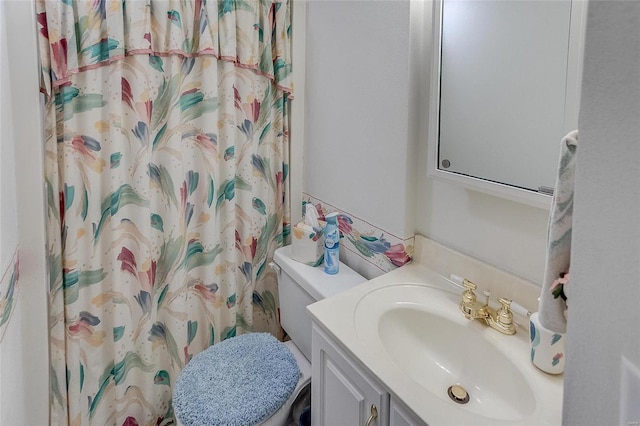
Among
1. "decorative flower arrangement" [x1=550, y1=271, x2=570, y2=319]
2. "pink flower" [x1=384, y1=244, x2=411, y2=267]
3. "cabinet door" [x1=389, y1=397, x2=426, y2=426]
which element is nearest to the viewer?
"decorative flower arrangement" [x1=550, y1=271, x2=570, y2=319]

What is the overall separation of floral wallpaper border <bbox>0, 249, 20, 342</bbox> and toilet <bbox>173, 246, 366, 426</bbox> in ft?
1.83

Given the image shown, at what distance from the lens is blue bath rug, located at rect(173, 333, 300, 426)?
4.03 ft

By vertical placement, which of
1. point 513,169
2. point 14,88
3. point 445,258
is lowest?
point 445,258

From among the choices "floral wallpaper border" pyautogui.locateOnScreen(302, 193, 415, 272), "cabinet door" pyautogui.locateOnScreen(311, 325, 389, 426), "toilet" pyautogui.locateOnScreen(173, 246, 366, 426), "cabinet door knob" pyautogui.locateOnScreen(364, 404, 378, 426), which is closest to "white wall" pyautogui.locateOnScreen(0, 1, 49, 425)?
"toilet" pyautogui.locateOnScreen(173, 246, 366, 426)

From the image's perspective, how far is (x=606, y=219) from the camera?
33 centimetres

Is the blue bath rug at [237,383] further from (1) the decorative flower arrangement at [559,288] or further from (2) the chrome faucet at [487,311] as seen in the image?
(1) the decorative flower arrangement at [559,288]

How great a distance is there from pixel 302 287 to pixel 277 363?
28cm

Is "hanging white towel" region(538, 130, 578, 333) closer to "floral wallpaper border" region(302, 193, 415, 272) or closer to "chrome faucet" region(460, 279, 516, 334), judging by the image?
"chrome faucet" region(460, 279, 516, 334)

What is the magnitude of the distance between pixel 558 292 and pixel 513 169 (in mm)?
577

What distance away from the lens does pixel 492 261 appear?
1164 millimetres

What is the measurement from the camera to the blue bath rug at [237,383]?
4.03ft

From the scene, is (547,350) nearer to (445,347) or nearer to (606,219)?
(445,347)

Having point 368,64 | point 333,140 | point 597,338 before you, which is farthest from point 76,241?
point 597,338

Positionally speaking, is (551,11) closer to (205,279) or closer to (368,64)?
(368,64)
